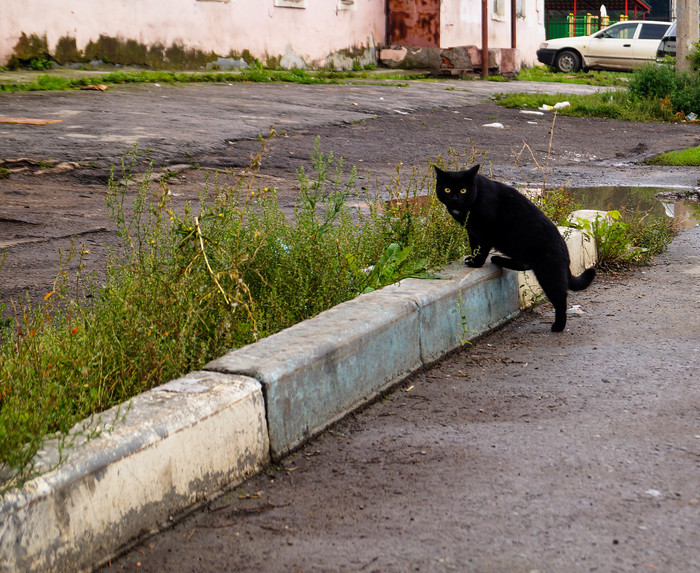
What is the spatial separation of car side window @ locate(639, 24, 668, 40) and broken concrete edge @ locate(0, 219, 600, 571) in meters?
26.0

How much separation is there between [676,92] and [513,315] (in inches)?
511

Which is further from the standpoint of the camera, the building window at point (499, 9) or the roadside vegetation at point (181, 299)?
the building window at point (499, 9)

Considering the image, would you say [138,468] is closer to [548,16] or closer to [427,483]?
[427,483]

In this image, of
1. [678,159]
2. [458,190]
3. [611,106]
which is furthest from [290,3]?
[458,190]

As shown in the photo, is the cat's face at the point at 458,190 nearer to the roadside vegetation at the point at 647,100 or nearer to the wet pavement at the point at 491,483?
the wet pavement at the point at 491,483

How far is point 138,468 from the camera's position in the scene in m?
2.45

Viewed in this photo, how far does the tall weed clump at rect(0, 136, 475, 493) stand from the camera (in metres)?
2.71

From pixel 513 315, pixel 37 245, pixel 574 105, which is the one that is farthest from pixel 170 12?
pixel 513 315

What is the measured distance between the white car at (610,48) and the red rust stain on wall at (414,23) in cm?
754

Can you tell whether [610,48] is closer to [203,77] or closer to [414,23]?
[414,23]

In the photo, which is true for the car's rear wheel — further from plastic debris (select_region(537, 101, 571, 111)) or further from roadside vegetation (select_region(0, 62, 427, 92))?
plastic debris (select_region(537, 101, 571, 111))

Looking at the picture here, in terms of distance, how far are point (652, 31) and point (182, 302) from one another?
89.5 feet

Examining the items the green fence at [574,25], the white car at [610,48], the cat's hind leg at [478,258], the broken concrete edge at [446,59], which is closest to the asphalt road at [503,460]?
the cat's hind leg at [478,258]

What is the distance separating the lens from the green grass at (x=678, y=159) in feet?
37.7
